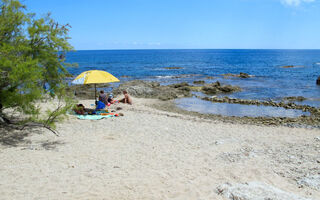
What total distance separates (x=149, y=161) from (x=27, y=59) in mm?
5156

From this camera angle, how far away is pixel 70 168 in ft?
22.7

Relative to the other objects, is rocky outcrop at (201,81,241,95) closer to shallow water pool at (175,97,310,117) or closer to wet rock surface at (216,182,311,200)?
shallow water pool at (175,97,310,117)

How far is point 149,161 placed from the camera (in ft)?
25.5

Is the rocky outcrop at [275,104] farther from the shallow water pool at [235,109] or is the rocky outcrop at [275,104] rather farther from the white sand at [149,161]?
the white sand at [149,161]

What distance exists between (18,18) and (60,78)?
253 cm

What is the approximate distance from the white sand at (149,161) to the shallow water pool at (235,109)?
4700mm

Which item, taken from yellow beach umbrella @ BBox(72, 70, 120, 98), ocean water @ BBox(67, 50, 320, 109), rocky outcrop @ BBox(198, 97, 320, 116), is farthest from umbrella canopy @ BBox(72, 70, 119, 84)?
ocean water @ BBox(67, 50, 320, 109)

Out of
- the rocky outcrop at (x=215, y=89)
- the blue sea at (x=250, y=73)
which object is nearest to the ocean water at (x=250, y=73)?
the blue sea at (x=250, y=73)

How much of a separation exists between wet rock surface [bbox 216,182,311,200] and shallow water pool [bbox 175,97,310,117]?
11.3m

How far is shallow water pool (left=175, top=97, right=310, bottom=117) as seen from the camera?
1703 cm

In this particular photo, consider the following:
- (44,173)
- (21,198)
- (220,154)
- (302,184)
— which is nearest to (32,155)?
(44,173)

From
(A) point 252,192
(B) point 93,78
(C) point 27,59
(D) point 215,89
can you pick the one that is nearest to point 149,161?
(A) point 252,192

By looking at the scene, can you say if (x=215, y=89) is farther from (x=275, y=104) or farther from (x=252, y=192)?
(x=252, y=192)

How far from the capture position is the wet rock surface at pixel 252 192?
17.5 feet
